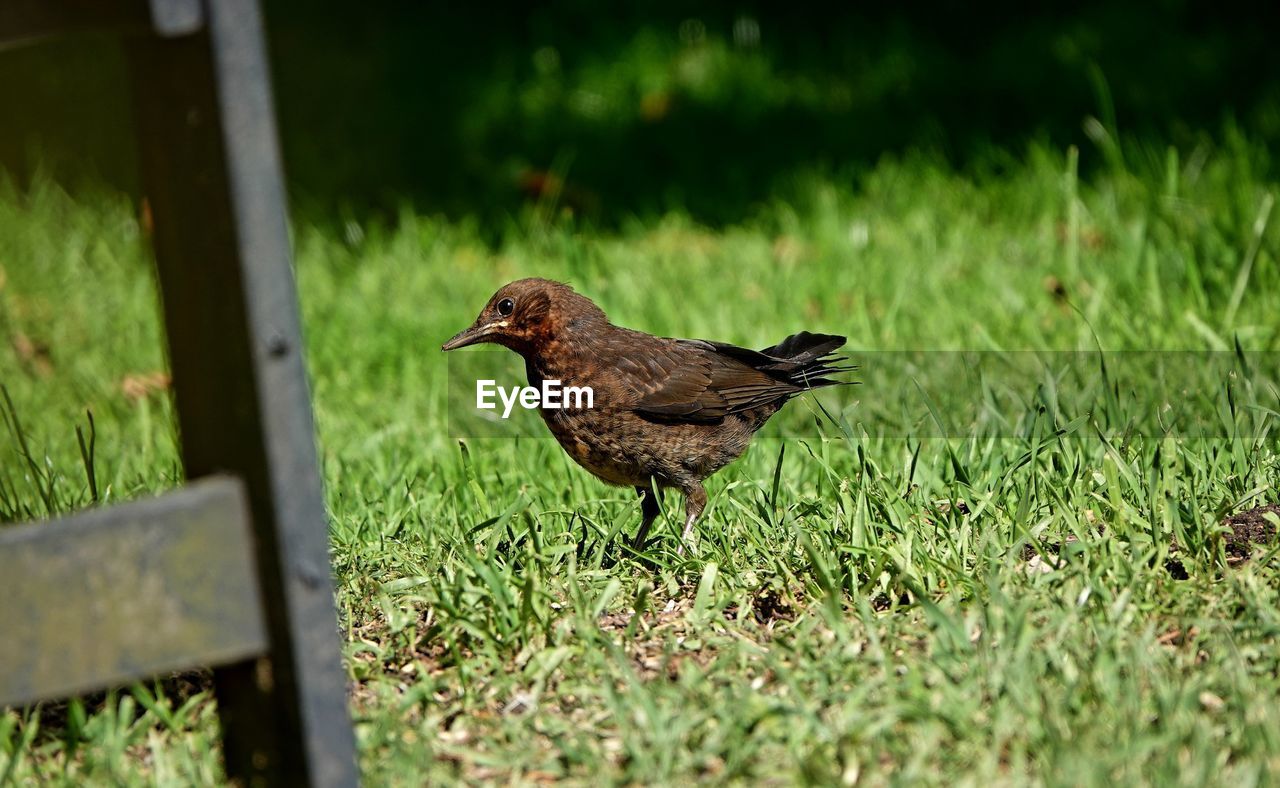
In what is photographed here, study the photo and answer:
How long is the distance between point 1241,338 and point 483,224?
3853mm

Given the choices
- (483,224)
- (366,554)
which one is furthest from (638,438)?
(483,224)

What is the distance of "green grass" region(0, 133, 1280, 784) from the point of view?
260cm

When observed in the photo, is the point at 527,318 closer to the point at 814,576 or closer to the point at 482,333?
the point at 482,333

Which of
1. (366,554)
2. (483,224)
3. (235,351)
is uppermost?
(483,224)

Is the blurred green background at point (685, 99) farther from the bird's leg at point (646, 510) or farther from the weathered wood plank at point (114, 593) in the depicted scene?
the weathered wood plank at point (114, 593)

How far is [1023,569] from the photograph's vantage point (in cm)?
313

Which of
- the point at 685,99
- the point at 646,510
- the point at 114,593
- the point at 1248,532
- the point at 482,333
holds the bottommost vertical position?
the point at 1248,532

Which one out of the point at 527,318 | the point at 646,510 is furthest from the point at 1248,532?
the point at 527,318

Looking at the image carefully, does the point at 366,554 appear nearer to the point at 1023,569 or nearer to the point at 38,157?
the point at 1023,569

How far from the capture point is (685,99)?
823 cm

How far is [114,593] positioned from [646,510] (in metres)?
1.78

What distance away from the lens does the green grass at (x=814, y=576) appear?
8.53 feet

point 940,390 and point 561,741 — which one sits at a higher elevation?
point 940,390

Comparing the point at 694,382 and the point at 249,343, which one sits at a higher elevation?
the point at 249,343
